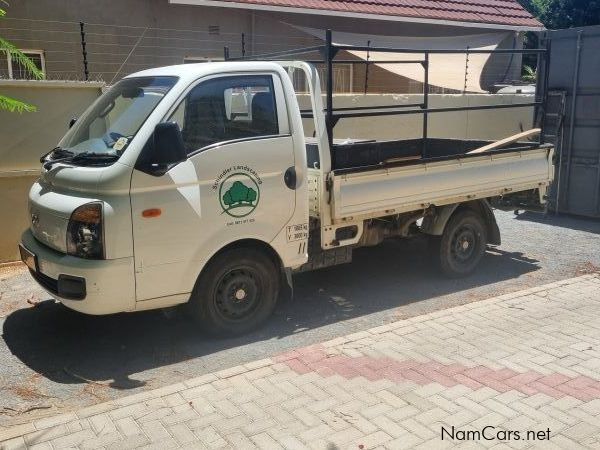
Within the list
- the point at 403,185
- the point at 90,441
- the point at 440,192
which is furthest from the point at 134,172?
the point at 440,192

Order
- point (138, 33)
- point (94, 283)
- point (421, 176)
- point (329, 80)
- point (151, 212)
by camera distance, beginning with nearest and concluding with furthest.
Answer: point (94, 283)
point (151, 212)
point (329, 80)
point (421, 176)
point (138, 33)

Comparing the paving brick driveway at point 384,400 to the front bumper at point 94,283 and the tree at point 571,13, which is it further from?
the tree at point 571,13

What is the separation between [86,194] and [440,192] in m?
3.42

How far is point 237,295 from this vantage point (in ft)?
16.5

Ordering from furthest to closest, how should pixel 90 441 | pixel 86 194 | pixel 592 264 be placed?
1. pixel 592 264
2. pixel 86 194
3. pixel 90 441

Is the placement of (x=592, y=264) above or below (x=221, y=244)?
below

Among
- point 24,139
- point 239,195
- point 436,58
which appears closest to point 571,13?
point 436,58

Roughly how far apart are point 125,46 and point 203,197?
6987 mm

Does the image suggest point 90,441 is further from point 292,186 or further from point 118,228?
point 292,186

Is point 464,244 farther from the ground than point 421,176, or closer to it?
closer to it

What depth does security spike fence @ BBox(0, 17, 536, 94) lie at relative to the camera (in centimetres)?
964

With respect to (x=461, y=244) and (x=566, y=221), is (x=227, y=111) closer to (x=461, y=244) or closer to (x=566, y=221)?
(x=461, y=244)

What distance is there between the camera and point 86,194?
4395mm

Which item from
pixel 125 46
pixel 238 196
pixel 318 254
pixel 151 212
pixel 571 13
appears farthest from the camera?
pixel 571 13
